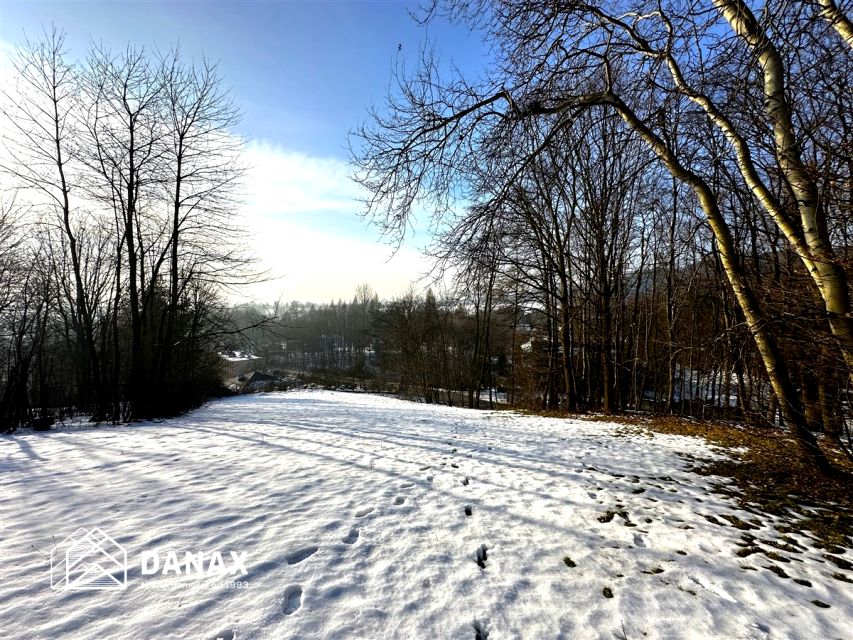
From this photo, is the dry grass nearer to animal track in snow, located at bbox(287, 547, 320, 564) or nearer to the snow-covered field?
the snow-covered field

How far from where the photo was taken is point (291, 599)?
217cm

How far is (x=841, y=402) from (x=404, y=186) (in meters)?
5.08

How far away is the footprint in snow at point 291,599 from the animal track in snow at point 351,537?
24.9 inches

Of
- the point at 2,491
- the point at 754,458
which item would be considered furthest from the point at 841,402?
the point at 2,491

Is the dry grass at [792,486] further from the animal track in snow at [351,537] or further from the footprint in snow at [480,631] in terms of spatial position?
the animal track in snow at [351,537]

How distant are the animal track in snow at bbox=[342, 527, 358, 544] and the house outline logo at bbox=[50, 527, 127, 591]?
150cm

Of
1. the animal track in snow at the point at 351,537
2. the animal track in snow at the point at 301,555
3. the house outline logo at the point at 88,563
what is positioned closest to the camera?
the house outline logo at the point at 88,563

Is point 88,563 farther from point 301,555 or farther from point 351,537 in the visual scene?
point 351,537

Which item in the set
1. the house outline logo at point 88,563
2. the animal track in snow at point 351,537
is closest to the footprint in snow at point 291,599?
the animal track in snow at point 351,537

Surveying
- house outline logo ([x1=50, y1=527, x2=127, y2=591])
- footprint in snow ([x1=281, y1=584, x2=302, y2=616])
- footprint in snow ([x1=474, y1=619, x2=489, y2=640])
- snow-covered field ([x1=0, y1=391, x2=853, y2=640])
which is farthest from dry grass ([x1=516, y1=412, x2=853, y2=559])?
house outline logo ([x1=50, y1=527, x2=127, y2=591])

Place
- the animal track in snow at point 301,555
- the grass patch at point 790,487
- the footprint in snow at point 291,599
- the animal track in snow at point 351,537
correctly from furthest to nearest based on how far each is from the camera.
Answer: the grass patch at point 790,487 → the animal track in snow at point 351,537 → the animal track in snow at point 301,555 → the footprint in snow at point 291,599

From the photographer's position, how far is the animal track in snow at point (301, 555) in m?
2.57

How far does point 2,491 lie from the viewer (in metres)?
3.71

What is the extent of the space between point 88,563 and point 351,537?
1914 mm
